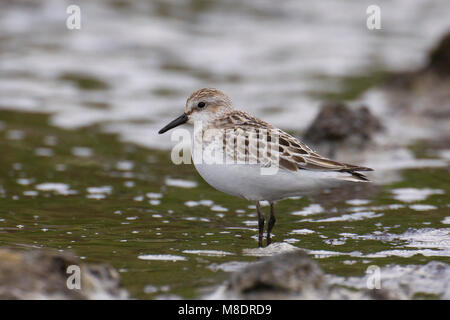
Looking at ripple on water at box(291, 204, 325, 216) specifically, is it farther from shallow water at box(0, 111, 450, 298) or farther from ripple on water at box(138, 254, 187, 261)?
ripple on water at box(138, 254, 187, 261)

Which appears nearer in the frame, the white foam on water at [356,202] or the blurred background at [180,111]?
the blurred background at [180,111]

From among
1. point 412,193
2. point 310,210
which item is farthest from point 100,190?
point 412,193

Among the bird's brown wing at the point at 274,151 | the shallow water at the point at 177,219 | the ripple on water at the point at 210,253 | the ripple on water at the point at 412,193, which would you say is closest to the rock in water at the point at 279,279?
the shallow water at the point at 177,219

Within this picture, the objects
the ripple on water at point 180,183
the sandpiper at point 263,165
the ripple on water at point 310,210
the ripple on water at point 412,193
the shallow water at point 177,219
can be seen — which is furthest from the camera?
the ripple on water at point 180,183

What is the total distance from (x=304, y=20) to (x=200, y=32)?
15.5 feet

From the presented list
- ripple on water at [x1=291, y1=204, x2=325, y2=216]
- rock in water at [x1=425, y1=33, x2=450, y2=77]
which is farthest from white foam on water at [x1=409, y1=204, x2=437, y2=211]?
rock in water at [x1=425, y1=33, x2=450, y2=77]

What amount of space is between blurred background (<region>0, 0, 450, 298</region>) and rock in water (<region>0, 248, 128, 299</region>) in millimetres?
587

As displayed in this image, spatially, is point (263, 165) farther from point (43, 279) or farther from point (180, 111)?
point (180, 111)

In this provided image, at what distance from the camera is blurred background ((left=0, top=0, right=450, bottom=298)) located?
28.5 feet

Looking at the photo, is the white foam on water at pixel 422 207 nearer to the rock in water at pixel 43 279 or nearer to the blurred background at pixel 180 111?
the blurred background at pixel 180 111

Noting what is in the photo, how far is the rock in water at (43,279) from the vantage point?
242 inches

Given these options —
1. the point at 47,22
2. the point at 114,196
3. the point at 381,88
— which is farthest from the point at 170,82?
the point at 114,196

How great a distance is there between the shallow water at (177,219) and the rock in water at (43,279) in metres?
0.56

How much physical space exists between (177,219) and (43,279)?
374cm
